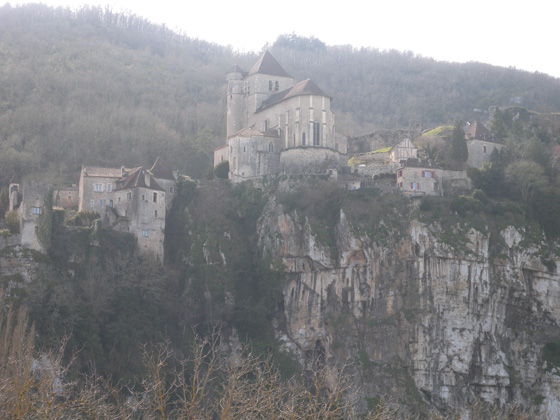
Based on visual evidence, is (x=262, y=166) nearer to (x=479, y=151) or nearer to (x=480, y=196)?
(x=480, y=196)

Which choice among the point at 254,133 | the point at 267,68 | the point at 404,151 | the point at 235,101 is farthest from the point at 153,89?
the point at 404,151

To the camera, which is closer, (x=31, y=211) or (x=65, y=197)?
(x=31, y=211)

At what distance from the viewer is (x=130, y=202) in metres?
61.7

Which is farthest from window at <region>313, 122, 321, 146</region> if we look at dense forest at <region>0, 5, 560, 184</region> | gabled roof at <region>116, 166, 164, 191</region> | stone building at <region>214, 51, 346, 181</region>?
gabled roof at <region>116, 166, 164, 191</region>

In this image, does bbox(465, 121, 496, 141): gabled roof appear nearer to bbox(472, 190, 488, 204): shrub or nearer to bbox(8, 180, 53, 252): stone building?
bbox(472, 190, 488, 204): shrub

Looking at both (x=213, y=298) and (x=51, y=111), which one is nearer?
(x=213, y=298)

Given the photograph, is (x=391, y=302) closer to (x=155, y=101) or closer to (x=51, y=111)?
(x=51, y=111)

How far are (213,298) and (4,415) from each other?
36463 mm

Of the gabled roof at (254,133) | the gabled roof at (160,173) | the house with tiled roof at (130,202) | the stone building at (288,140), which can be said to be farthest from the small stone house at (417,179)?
the house with tiled roof at (130,202)

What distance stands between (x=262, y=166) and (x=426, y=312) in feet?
60.2

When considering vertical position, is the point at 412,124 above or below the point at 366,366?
above

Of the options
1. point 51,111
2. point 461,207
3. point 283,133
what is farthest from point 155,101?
point 461,207

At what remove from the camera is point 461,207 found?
62.7 m

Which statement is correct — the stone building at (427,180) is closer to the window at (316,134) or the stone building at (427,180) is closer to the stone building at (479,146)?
the stone building at (479,146)
